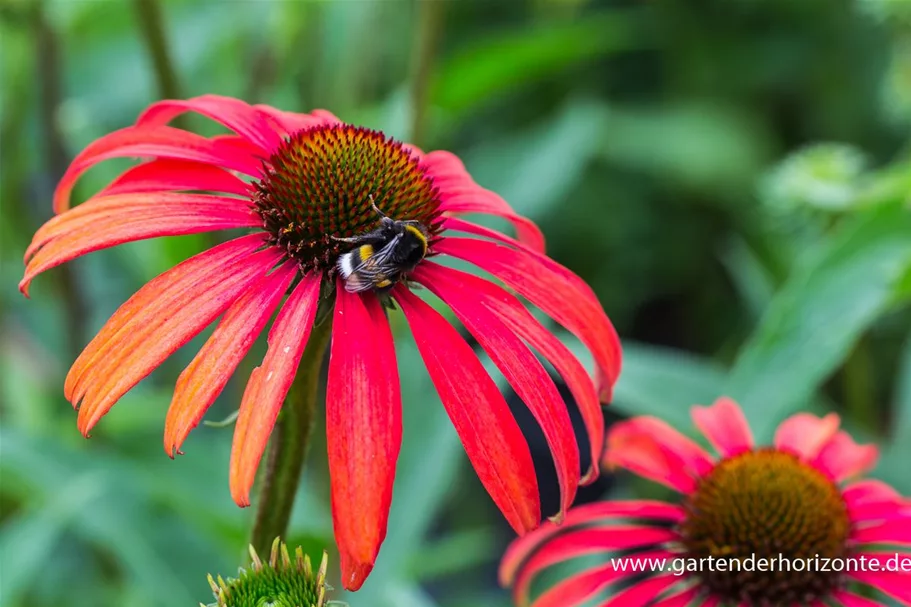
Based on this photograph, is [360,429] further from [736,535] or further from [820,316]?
[820,316]

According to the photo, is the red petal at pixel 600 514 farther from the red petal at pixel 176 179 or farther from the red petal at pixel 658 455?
the red petal at pixel 176 179

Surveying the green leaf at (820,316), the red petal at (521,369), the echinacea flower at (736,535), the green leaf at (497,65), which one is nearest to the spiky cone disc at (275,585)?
the red petal at (521,369)

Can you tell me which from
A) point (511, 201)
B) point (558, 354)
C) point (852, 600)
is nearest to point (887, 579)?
point (852, 600)

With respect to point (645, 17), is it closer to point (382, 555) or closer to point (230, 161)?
point (382, 555)

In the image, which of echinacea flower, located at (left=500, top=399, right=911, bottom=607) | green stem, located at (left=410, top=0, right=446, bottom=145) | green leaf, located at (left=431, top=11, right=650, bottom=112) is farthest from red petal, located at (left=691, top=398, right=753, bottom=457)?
green leaf, located at (left=431, top=11, right=650, bottom=112)

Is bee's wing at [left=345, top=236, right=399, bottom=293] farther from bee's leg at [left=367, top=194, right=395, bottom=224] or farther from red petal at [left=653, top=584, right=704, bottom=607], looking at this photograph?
red petal at [left=653, top=584, right=704, bottom=607]

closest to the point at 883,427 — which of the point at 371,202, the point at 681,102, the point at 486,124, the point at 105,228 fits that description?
the point at 681,102
